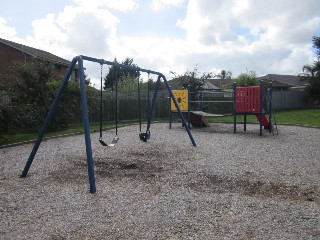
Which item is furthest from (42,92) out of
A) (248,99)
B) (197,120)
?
(248,99)

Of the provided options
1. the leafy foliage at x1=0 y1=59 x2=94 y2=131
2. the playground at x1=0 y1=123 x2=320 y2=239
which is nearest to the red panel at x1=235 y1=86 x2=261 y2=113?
the playground at x1=0 y1=123 x2=320 y2=239

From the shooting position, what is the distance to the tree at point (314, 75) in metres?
31.3

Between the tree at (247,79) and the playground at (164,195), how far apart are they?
103ft

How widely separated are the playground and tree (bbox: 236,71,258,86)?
31.4 meters

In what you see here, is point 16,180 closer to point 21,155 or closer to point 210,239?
point 21,155

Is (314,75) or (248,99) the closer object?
(248,99)

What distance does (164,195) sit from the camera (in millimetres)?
4379

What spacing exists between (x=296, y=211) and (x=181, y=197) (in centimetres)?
132

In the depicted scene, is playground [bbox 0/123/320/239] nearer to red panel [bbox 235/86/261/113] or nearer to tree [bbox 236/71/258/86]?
red panel [bbox 235/86/261/113]

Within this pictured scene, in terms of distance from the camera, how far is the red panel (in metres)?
11.4

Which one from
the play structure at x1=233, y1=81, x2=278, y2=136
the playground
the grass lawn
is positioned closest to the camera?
the playground

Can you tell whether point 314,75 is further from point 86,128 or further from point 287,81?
point 86,128

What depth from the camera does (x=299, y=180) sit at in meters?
5.12

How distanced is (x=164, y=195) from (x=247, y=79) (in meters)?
36.1
